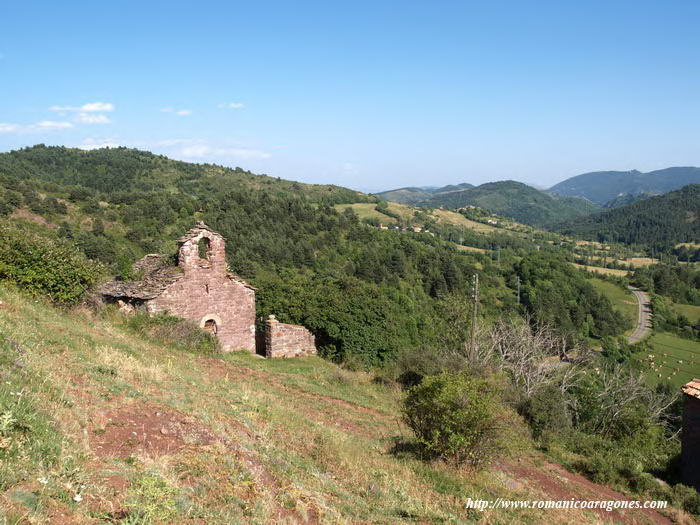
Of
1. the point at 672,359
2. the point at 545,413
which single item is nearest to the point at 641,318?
the point at 672,359

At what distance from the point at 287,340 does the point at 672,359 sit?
223 feet

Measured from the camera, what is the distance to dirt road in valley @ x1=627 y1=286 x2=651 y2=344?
241 ft

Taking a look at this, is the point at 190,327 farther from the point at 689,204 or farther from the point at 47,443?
the point at 689,204

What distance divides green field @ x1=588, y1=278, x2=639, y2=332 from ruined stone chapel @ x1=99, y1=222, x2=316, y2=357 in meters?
78.2

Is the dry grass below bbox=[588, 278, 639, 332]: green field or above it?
above

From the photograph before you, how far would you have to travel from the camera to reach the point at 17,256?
497 inches

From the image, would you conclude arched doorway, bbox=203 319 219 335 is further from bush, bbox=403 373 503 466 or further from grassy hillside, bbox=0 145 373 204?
grassy hillside, bbox=0 145 373 204

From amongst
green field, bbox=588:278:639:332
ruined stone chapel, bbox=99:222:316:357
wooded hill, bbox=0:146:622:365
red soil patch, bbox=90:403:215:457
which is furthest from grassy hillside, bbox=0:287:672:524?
green field, bbox=588:278:639:332

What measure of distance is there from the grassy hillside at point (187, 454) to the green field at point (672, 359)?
183 ft

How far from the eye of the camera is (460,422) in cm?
881

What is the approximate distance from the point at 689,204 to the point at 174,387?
23290cm

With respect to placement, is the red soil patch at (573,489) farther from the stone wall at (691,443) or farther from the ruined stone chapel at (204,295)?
the ruined stone chapel at (204,295)

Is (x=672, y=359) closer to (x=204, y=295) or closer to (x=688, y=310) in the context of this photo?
(x=688, y=310)

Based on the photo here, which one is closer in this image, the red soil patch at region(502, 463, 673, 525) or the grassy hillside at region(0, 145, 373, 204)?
the red soil patch at region(502, 463, 673, 525)
